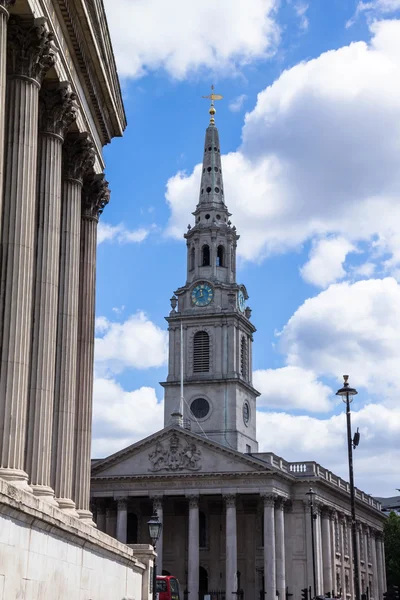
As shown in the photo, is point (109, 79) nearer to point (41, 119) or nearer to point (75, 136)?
point (75, 136)

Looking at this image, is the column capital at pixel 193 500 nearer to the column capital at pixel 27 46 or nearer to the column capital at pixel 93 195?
the column capital at pixel 93 195

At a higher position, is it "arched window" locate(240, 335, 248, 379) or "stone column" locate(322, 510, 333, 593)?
"arched window" locate(240, 335, 248, 379)

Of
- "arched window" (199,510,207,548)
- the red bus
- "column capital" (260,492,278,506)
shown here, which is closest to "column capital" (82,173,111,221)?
the red bus

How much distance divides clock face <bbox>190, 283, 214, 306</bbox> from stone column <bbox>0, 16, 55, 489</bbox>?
81080mm

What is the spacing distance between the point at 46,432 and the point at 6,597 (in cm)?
604

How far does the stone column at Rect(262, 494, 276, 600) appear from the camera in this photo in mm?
77375

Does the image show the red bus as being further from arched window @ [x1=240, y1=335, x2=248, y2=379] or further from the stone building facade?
arched window @ [x1=240, y1=335, x2=248, y2=379]

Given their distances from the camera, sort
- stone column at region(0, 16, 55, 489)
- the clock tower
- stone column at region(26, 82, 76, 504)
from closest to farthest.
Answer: stone column at region(0, 16, 55, 489) → stone column at region(26, 82, 76, 504) → the clock tower

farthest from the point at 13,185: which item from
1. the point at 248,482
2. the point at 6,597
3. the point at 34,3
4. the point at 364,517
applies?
the point at 364,517

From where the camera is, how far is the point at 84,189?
25875mm

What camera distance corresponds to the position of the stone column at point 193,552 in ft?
253

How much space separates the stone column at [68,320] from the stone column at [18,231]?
3.91 meters

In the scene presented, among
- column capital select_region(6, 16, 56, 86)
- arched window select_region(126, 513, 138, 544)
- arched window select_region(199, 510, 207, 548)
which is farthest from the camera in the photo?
arched window select_region(126, 513, 138, 544)

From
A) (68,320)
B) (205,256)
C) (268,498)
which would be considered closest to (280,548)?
(268,498)
